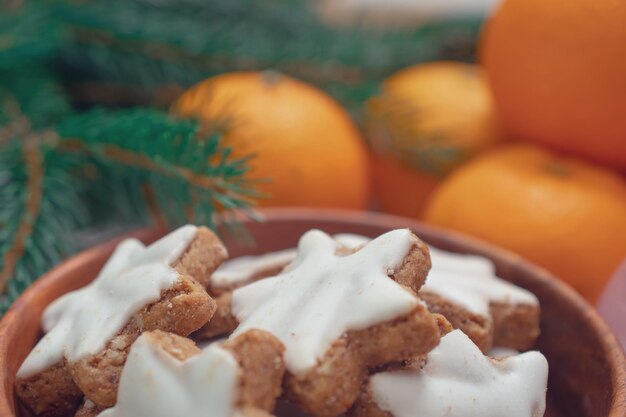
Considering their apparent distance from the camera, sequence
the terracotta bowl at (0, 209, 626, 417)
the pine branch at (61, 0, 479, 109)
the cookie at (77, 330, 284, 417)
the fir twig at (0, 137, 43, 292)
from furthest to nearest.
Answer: the pine branch at (61, 0, 479, 109), the fir twig at (0, 137, 43, 292), the terracotta bowl at (0, 209, 626, 417), the cookie at (77, 330, 284, 417)

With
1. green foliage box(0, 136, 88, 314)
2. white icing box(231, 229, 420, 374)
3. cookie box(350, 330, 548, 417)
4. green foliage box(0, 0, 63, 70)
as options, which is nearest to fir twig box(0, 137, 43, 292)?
green foliage box(0, 136, 88, 314)

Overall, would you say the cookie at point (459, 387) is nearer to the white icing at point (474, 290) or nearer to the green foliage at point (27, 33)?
the white icing at point (474, 290)

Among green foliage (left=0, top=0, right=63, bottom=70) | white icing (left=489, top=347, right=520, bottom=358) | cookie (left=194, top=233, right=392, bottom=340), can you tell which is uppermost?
green foliage (left=0, top=0, right=63, bottom=70)

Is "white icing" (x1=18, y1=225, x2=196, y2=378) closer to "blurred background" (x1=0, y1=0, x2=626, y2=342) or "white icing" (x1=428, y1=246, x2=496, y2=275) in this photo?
"blurred background" (x1=0, y1=0, x2=626, y2=342)

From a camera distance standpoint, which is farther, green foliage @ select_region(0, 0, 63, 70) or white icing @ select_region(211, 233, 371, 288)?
green foliage @ select_region(0, 0, 63, 70)

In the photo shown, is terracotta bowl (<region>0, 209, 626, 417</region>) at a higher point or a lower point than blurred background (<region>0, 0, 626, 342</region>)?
lower

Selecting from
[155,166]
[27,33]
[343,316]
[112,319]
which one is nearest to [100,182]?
[155,166]

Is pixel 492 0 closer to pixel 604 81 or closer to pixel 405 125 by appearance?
pixel 405 125

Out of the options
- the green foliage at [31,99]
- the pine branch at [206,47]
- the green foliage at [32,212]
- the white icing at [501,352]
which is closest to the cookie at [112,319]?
the green foliage at [32,212]
